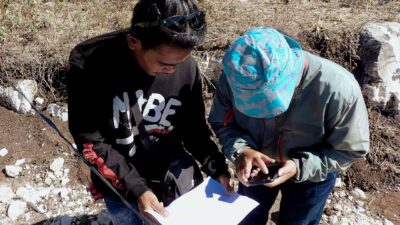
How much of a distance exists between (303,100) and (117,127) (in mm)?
719

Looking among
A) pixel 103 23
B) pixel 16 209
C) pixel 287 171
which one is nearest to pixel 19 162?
pixel 16 209

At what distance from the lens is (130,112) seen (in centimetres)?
174

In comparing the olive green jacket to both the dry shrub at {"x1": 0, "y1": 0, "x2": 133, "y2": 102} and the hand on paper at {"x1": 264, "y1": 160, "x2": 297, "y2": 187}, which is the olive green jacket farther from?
the dry shrub at {"x1": 0, "y1": 0, "x2": 133, "y2": 102}

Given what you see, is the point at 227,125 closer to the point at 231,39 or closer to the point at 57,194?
the point at 57,194

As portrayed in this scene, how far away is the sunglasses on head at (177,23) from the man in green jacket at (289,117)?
19 cm

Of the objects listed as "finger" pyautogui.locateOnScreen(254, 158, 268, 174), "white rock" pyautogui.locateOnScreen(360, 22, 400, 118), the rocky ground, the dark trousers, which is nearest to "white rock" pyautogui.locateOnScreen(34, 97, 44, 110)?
the rocky ground

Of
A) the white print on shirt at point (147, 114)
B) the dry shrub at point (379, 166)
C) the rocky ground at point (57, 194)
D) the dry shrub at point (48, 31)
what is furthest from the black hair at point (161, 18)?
the dry shrub at point (48, 31)

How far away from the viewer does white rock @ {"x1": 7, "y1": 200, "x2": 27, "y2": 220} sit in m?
2.88

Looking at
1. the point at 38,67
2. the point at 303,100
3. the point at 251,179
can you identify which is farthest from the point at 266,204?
the point at 38,67

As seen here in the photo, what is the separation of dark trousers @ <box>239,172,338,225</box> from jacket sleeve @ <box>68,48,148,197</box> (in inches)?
22.8

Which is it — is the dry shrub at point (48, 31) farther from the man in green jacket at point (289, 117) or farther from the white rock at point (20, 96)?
the man in green jacket at point (289, 117)

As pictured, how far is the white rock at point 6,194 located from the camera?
2.96 m

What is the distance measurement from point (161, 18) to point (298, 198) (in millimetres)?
1012

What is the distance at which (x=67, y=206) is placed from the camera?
9.70 feet
